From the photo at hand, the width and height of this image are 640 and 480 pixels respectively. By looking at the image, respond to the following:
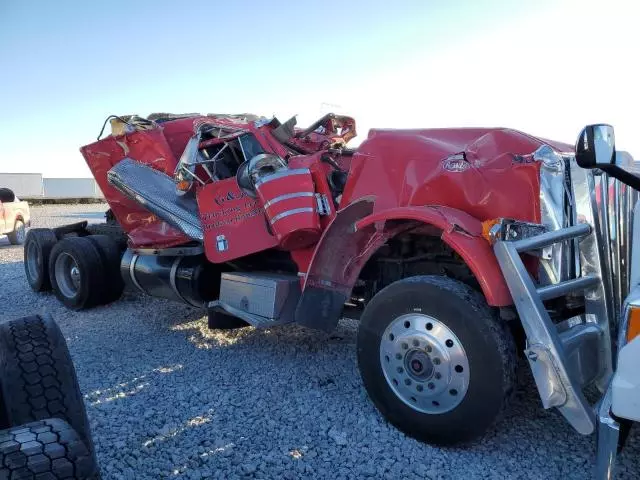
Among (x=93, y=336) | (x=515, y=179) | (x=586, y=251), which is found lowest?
(x=93, y=336)

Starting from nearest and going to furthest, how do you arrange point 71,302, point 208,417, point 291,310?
point 208,417
point 291,310
point 71,302

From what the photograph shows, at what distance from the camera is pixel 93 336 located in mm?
5227

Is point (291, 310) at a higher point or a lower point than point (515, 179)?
lower

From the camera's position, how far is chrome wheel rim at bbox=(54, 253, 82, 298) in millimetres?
6461

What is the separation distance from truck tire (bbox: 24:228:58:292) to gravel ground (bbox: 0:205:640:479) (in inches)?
87.1

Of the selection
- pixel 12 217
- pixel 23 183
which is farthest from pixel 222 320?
pixel 23 183

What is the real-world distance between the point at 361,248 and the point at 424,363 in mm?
1045

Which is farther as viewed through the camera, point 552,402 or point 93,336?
point 93,336

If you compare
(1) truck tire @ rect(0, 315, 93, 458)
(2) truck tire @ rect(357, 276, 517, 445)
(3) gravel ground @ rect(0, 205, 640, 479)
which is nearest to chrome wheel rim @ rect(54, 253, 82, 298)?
(3) gravel ground @ rect(0, 205, 640, 479)

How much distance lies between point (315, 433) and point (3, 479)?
202 cm

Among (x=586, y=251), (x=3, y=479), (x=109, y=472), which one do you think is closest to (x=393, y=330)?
(x=586, y=251)

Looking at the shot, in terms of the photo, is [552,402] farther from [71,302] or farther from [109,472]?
[71,302]

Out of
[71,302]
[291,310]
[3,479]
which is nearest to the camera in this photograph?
[3,479]

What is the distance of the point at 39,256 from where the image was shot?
6.95 m
